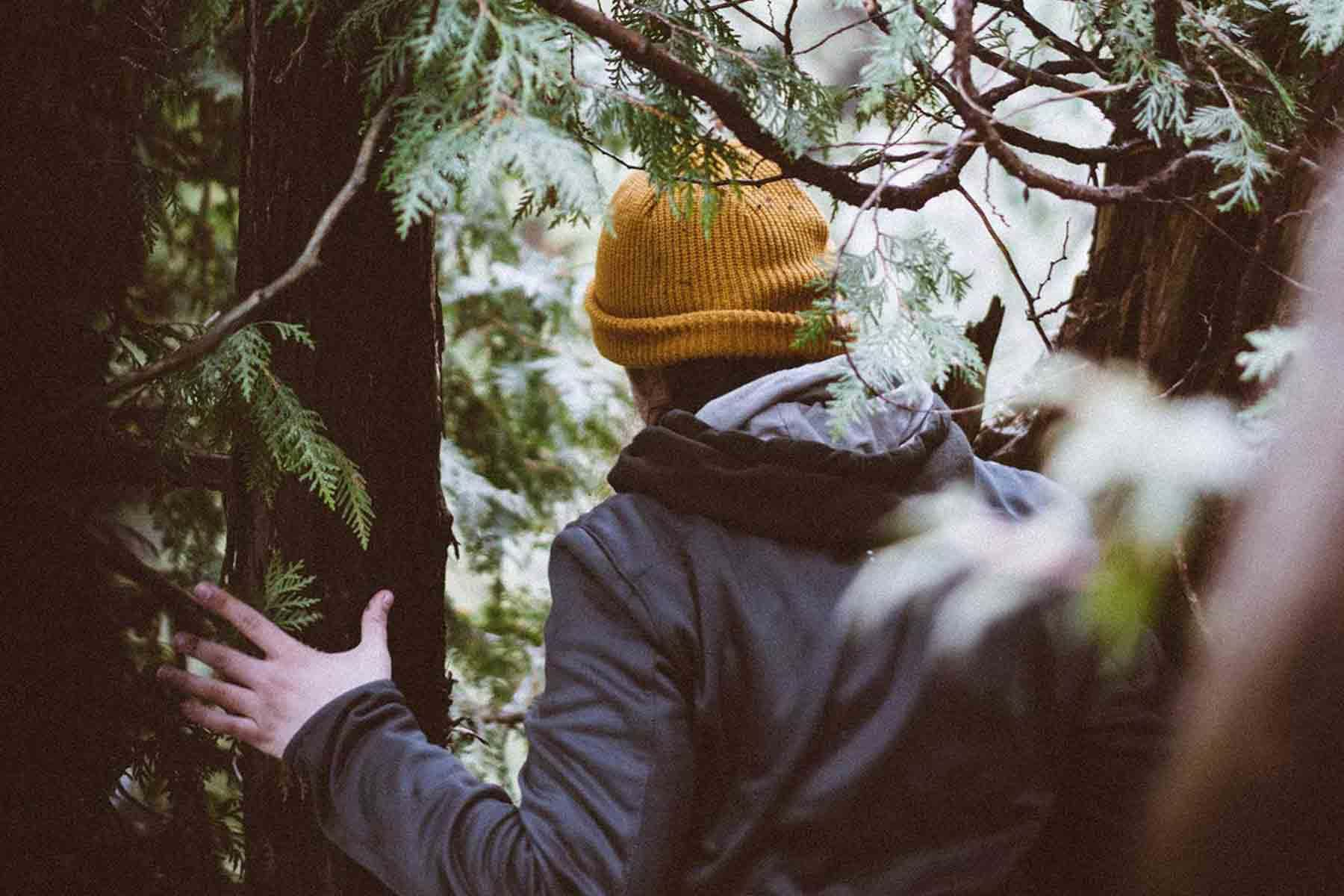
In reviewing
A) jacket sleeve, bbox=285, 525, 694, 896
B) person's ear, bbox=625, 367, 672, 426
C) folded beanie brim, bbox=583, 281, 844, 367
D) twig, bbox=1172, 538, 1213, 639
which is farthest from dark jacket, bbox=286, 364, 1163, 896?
twig, bbox=1172, 538, 1213, 639

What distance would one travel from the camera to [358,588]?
2.17 metres

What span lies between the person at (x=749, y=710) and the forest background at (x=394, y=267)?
0.79 feet

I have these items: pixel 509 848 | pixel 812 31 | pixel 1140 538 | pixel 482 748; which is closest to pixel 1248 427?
pixel 1140 538

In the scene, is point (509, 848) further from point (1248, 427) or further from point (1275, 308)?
point (1275, 308)

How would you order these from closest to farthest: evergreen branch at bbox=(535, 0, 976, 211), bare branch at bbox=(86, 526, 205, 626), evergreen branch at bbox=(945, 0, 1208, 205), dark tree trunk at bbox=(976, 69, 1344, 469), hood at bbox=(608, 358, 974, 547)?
evergreen branch at bbox=(945, 0, 1208, 205) → evergreen branch at bbox=(535, 0, 976, 211) → hood at bbox=(608, 358, 974, 547) → bare branch at bbox=(86, 526, 205, 626) → dark tree trunk at bbox=(976, 69, 1344, 469)

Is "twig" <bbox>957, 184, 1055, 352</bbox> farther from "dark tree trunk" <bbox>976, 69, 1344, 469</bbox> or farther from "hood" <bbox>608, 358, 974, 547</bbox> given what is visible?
"dark tree trunk" <bbox>976, 69, 1344, 469</bbox>

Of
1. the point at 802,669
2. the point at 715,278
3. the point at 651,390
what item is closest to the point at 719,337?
the point at 715,278

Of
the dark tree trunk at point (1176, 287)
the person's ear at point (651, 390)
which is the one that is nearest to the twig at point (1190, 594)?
the dark tree trunk at point (1176, 287)

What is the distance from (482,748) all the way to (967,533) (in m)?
2.53

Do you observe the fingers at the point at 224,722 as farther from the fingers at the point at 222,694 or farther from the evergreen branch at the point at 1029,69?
the evergreen branch at the point at 1029,69

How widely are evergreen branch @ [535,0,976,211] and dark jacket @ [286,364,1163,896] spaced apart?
333 mm

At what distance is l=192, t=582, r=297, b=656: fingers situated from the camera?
6.20 ft

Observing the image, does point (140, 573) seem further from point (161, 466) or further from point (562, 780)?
point (562, 780)

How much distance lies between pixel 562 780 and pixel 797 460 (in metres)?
0.65
